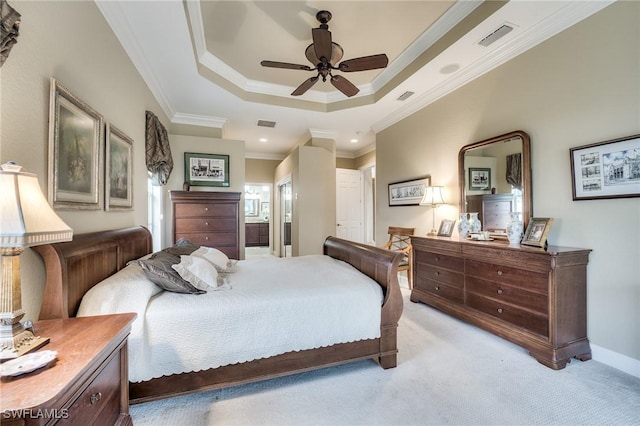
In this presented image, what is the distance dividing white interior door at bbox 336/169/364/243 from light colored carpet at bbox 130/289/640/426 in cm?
431

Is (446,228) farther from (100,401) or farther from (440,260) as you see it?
(100,401)

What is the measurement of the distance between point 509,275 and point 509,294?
169 mm

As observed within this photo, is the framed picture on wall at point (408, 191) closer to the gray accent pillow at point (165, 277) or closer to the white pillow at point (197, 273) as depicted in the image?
the white pillow at point (197, 273)

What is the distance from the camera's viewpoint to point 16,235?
2.84ft

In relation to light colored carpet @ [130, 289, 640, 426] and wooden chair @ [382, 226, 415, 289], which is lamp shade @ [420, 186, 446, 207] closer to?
wooden chair @ [382, 226, 415, 289]

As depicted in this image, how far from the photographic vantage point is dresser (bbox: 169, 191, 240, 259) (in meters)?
3.74

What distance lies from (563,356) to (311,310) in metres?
1.98

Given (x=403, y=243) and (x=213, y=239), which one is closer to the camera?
(x=213, y=239)

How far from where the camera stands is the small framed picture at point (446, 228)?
3.31 metres

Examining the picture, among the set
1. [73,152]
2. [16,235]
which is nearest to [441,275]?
[16,235]

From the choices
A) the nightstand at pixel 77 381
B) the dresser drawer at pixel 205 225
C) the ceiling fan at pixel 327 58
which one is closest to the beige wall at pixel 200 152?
the dresser drawer at pixel 205 225

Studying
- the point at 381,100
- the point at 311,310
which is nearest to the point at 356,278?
the point at 311,310

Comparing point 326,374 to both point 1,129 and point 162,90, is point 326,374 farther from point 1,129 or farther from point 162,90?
point 162,90

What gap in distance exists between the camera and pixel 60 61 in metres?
1.55
